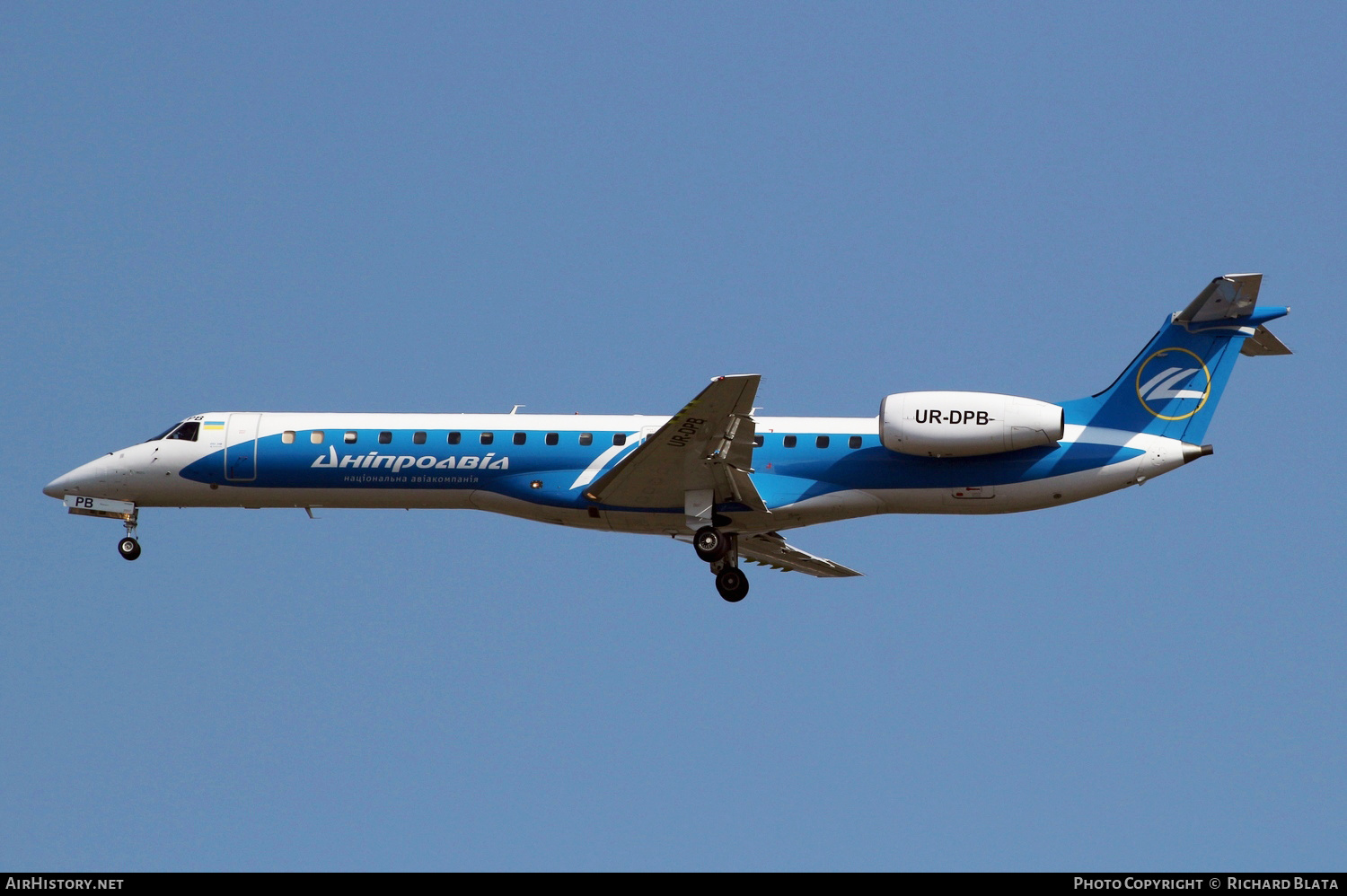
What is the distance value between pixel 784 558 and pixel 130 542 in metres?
13.3

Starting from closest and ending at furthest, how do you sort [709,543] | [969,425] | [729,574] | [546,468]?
[969,425] → [709,543] → [546,468] → [729,574]

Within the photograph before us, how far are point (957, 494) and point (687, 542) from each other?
5207mm

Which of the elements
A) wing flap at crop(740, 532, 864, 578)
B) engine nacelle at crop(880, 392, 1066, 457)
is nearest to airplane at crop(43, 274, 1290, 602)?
engine nacelle at crop(880, 392, 1066, 457)

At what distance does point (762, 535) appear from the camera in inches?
1236

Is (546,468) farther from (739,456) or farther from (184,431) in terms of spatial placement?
(184,431)

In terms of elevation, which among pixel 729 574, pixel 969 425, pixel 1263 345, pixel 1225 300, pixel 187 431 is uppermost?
pixel 1225 300

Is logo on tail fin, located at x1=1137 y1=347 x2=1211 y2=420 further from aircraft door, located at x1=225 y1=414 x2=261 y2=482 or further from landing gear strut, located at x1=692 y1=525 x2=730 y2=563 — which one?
aircraft door, located at x1=225 y1=414 x2=261 y2=482

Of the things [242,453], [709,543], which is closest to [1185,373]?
[709,543]

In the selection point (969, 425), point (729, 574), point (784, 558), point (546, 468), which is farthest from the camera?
point (784, 558)

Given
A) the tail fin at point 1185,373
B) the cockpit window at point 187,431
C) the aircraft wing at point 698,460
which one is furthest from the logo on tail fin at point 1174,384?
the cockpit window at point 187,431

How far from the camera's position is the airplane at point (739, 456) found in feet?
87.2

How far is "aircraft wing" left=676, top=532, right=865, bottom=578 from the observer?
104 feet

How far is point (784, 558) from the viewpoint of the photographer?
32.2 m
